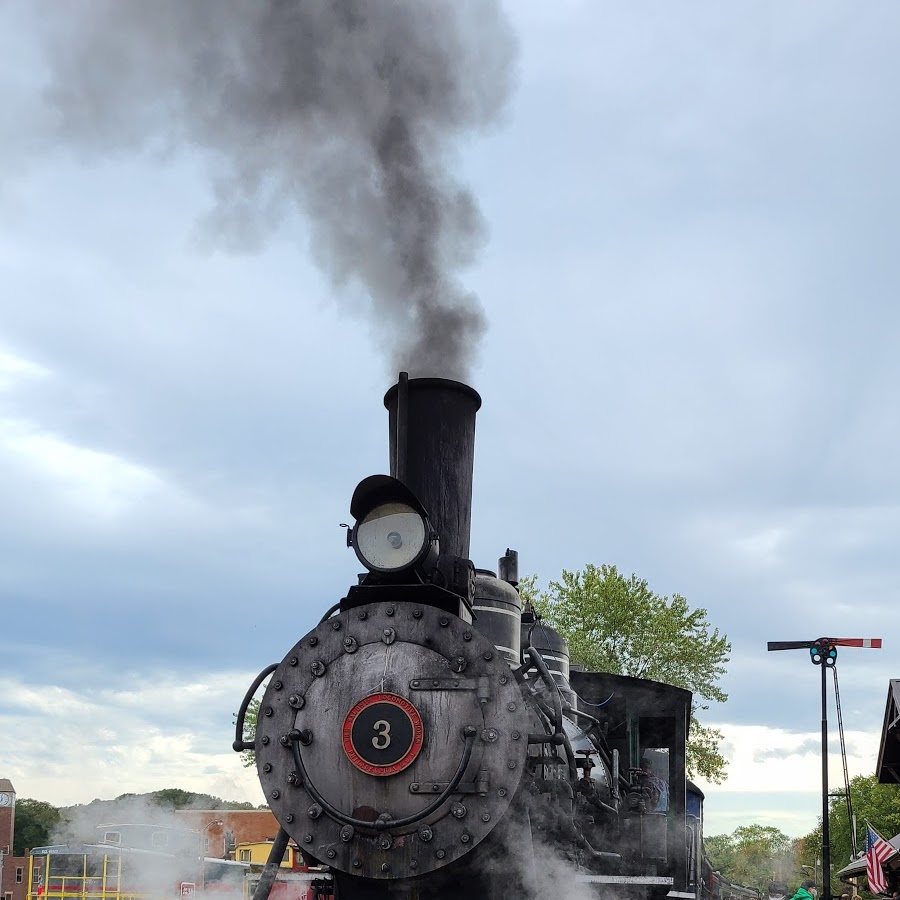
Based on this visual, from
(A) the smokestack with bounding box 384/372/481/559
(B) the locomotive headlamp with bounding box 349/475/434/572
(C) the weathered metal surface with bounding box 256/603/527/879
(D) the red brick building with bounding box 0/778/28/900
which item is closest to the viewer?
(C) the weathered metal surface with bounding box 256/603/527/879

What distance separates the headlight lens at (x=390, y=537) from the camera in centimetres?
540

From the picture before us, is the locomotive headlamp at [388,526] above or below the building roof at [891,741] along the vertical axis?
above

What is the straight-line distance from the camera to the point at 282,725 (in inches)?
209

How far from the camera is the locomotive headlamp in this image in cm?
537

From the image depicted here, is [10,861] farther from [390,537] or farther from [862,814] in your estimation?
[862,814]

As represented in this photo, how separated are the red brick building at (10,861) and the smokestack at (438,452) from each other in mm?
19005

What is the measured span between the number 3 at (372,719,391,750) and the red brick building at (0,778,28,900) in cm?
1920

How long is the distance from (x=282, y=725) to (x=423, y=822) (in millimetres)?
900

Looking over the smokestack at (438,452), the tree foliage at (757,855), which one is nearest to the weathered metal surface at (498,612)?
the smokestack at (438,452)

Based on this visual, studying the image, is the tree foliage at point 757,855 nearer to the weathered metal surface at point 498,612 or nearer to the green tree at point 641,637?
the green tree at point 641,637

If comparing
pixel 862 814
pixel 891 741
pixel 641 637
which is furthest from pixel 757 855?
pixel 891 741

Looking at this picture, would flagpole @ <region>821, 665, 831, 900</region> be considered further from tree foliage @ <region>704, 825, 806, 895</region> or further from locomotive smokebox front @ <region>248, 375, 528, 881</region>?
tree foliage @ <region>704, 825, 806, 895</region>

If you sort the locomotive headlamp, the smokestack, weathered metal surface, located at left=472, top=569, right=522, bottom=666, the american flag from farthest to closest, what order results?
the american flag, weathered metal surface, located at left=472, top=569, right=522, bottom=666, the smokestack, the locomotive headlamp

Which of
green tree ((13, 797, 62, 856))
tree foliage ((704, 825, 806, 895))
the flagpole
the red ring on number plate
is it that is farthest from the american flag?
tree foliage ((704, 825, 806, 895))
